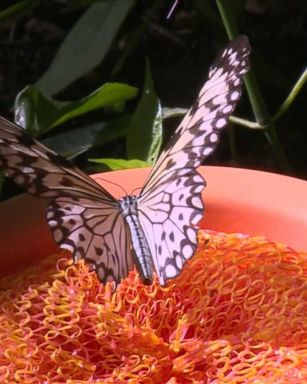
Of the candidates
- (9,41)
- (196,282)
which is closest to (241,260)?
(196,282)

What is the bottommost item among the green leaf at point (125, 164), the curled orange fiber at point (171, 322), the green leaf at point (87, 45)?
the curled orange fiber at point (171, 322)

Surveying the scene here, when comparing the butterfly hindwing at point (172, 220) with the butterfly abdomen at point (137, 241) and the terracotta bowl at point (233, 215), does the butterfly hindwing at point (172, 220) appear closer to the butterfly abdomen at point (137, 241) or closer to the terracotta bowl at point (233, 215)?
the butterfly abdomen at point (137, 241)

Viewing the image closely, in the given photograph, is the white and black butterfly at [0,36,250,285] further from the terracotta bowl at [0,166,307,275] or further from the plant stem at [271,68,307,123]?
the plant stem at [271,68,307,123]

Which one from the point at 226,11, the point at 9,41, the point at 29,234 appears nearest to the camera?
the point at 29,234

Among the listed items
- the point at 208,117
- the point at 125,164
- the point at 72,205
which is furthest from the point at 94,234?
the point at 125,164

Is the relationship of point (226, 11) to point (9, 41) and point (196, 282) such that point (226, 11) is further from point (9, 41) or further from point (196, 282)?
point (9, 41)

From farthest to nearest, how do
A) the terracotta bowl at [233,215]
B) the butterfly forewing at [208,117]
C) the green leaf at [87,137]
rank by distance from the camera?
1. the green leaf at [87,137]
2. the terracotta bowl at [233,215]
3. the butterfly forewing at [208,117]

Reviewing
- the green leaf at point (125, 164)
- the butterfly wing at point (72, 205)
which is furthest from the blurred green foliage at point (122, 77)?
the butterfly wing at point (72, 205)
